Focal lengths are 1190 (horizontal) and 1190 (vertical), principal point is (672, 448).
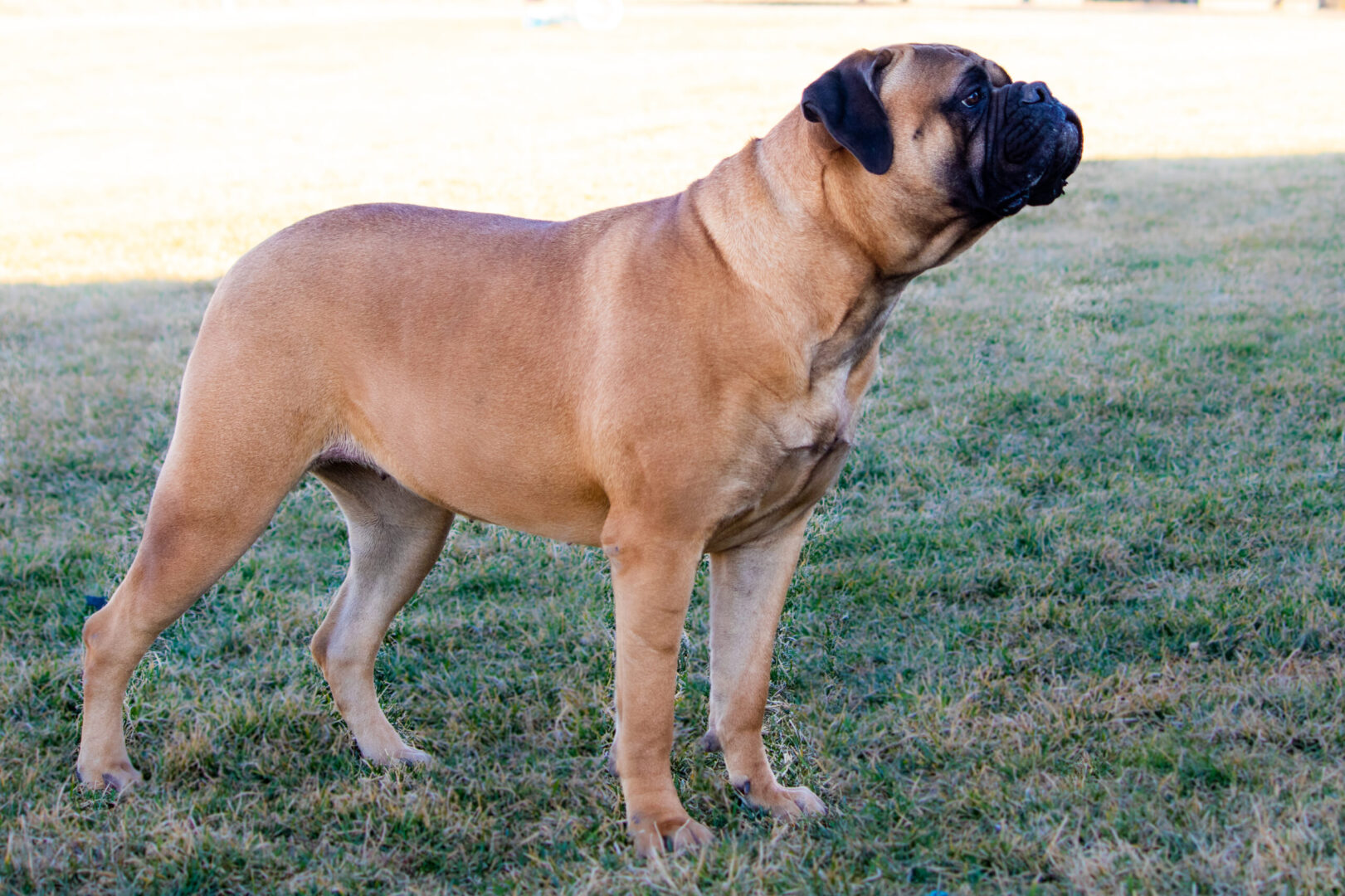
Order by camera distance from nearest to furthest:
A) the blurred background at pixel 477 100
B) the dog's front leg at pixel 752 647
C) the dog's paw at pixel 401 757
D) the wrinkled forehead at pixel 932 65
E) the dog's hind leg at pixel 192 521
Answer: the wrinkled forehead at pixel 932 65 → the dog's hind leg at pixel 192 521 → the dog's front leg at pixel 752 647 → the dog's paw at pixel 401 757 → the blurred background at pixel 477 100

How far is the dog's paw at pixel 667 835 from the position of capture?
9.66 feet

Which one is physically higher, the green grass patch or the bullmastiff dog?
A: the bullmastiff dog

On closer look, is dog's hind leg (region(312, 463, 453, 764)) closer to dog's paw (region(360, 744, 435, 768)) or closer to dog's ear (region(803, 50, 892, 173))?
dog's paw (region(360, 744, 435, 768))

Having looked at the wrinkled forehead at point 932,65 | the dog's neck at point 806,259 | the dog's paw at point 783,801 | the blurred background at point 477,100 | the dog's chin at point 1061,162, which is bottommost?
the blurred background at point 477,100

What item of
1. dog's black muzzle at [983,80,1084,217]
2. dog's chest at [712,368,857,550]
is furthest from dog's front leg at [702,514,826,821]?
dog's black muzzle at [983,80,1084,217]

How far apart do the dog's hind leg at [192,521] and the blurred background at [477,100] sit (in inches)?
244

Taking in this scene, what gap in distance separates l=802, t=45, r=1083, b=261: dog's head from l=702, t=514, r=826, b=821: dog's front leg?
3.01 ft

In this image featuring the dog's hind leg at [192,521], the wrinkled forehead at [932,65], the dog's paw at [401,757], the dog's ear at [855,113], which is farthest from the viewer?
the dog's paw at [401,757]

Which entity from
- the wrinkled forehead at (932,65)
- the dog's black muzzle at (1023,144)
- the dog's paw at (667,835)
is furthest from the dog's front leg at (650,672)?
the wrinkled forehead at (932,65)

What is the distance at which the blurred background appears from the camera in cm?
1162

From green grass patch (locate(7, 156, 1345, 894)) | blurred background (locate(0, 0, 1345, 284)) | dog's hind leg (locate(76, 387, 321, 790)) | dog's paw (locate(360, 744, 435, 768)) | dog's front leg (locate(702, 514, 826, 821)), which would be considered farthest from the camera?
blurred background (locate(0, 0, 1345, 284))

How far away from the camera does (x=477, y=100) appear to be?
815 inches

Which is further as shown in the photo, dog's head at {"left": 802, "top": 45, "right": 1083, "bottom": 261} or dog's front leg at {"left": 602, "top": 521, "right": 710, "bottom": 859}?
dog's front leg at {"left": 602, "top": 521, "right": 710, "bottom": 859}

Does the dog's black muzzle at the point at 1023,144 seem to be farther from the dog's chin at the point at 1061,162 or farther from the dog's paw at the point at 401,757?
the dog's paw at the point at 401,757
